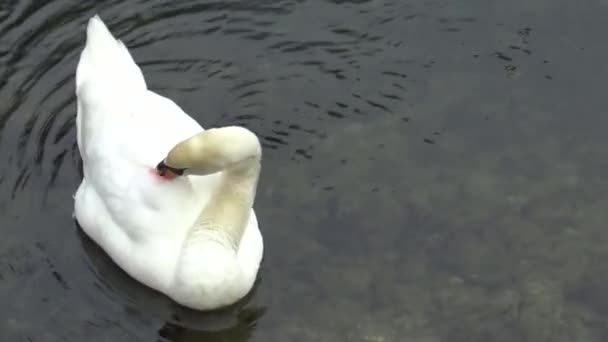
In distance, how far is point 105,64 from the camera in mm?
8750

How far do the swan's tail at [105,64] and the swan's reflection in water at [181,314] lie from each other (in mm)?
1427

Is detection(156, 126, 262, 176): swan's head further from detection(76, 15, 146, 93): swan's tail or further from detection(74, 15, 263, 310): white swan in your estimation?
detection(76, 15, 146, 93): swan's tail

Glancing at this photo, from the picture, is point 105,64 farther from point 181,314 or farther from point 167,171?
point 181,314

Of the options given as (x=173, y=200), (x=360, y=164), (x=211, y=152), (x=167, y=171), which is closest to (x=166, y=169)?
(x=167, y=171)

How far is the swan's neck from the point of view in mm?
7637

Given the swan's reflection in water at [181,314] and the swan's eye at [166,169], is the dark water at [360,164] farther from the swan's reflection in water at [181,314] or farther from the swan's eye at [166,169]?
the swan's eye at [166,169]

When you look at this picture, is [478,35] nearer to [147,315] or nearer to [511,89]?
[511,89]

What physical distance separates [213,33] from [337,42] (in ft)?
3.32

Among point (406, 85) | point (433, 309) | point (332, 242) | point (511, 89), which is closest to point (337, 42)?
point (406, 85)

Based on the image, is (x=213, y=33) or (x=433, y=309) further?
(x=213, y=33)

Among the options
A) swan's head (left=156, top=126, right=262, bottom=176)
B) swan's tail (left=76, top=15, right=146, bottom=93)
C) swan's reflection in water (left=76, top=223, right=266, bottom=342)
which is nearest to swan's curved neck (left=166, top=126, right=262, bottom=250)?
swan's head (left=156, top=126, right=262, bottom=176)

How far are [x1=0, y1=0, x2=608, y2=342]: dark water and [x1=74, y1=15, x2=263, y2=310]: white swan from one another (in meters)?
0.28

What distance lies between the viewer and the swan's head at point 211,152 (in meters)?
7.42

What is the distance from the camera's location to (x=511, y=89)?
9.55m
